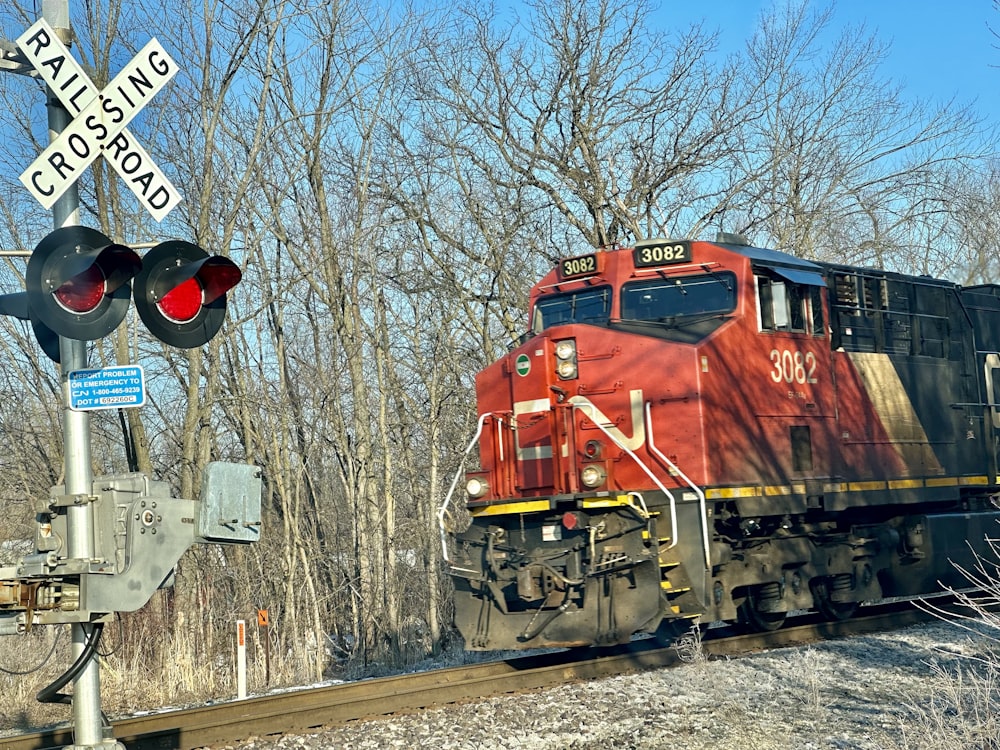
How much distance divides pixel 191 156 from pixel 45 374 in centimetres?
334

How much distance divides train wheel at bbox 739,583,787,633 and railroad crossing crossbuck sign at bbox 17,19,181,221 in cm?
822

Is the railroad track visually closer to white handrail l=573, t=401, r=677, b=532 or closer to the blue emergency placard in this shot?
white handrail l=573, t=401, r=677, b=532

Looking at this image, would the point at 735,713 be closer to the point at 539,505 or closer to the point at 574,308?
the point at 539,505

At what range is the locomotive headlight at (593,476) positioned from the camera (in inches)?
417

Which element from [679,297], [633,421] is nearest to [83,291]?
[633,421]

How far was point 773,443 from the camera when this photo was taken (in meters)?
11.4

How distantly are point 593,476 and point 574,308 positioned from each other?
2307 mm

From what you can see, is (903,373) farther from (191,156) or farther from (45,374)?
(45,374)

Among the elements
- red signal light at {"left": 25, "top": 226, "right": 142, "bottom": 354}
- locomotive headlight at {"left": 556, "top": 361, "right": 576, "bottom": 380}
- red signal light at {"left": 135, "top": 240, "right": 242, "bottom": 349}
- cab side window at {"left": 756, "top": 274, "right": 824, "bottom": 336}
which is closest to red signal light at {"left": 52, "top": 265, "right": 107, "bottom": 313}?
red signal light at {"left": 25, "top": 226, "right": 142, "bottom": 354}

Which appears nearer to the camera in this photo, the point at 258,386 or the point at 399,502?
the point at 258,386

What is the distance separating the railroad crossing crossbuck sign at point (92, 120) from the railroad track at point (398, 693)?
402cm

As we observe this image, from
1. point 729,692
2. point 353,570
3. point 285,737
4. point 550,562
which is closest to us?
point 285,737

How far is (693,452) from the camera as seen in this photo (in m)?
10.7

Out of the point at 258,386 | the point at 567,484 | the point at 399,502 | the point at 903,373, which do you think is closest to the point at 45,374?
the point at 258,386
